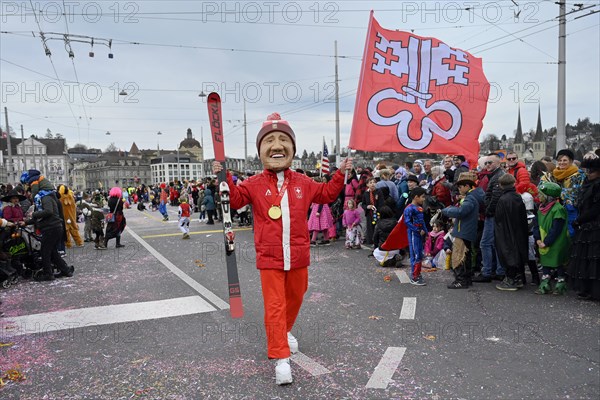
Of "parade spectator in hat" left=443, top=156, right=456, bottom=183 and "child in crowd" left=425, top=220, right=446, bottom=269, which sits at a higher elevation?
"parade spectator in hat" left=443, top=156, right=456, bottom=183

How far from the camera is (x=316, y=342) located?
454cm

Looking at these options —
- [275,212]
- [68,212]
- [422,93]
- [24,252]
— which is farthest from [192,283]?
[68,212]

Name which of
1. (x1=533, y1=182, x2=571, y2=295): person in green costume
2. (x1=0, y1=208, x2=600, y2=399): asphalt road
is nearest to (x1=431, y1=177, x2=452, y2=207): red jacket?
(x1=0, y1=208, x2=600, y2=399): asphalt road

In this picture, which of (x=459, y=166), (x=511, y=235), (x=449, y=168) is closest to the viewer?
(x=511, y=235)

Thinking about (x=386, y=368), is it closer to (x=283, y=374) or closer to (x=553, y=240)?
(x=283, y=374)

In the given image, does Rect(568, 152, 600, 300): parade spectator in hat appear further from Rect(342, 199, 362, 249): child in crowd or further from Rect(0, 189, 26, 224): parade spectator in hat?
Rect(0, 189, 26, 224): parade spectator in hat

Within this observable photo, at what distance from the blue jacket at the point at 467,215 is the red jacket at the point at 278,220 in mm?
3242

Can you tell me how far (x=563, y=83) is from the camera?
1115 centimetres

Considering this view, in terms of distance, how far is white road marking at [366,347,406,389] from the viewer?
11.8ft

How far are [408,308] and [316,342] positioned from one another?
156 cm

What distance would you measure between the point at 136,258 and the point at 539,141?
10359 cm

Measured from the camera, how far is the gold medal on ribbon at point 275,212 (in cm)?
401

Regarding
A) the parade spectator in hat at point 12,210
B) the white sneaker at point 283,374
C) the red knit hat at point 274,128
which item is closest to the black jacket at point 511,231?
the red knit hat at point 274,128

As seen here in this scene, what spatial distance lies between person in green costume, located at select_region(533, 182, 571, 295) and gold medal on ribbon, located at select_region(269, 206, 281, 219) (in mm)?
4110
